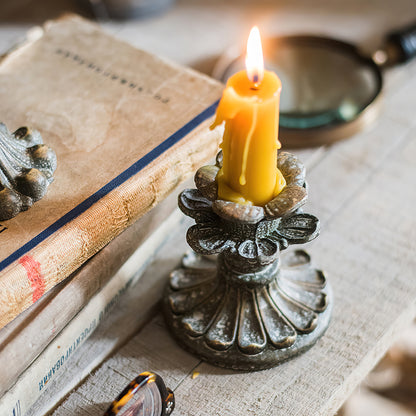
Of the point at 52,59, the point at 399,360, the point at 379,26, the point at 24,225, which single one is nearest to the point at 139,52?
the point at 52,59

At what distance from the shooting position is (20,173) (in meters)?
0.48

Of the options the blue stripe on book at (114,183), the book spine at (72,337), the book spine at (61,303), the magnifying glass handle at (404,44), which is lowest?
the magnifying glass handle at (404,44)

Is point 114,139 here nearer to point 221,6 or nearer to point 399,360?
point 221,6

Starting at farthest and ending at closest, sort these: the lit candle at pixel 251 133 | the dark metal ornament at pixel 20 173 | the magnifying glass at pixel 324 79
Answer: the magnifying glass at pixel 324 79
the dark metal ornament at pixel 20 173
the lit candle at pixel 251 133

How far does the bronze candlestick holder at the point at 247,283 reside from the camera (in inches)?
17.0

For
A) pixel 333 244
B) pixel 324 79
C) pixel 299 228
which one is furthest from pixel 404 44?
pixel 299 228

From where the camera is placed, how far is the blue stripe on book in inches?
17.9

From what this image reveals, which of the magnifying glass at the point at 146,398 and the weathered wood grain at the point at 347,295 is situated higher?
the magnifying glass at the point at 146,398

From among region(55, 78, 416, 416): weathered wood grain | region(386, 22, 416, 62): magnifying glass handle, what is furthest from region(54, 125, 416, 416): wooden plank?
region(386, 22, 416, 62): magnifying glass handle

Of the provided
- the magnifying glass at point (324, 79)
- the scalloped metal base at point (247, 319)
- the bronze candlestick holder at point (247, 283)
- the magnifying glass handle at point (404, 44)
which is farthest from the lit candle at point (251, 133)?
the magnifying glass handle at point (404, 44)

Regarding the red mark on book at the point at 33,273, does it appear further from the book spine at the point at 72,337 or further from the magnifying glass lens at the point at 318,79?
the magnifying glass lens at the point at 318,79

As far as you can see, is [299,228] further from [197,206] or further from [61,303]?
[61,303]

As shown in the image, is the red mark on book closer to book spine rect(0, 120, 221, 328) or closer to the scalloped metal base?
book spine rect(0, 120, 221, 328)

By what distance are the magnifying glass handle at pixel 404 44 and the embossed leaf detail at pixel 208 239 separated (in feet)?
1.64
